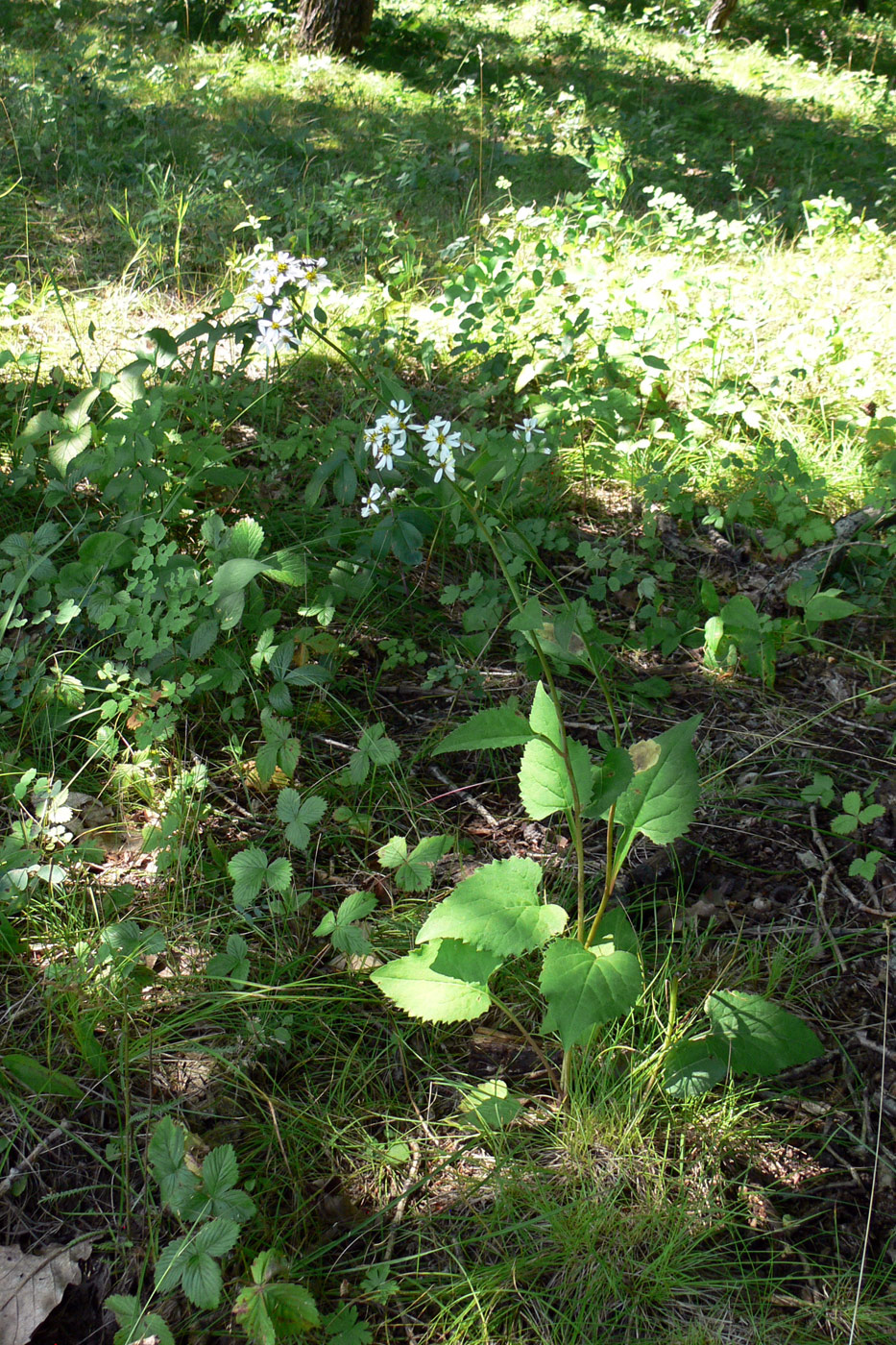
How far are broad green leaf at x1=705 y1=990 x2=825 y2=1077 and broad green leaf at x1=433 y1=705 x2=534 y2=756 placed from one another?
0.52 meters

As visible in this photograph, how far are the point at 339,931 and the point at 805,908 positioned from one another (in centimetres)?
90

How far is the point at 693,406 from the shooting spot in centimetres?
292

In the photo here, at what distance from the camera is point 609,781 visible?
4.52ft

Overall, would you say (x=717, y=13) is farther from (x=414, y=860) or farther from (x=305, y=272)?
(x=414, y=860)

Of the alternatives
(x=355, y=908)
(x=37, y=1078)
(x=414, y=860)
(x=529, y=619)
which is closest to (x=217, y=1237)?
(x=37, y=1078)

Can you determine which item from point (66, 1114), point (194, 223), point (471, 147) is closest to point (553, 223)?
point (194, 223)

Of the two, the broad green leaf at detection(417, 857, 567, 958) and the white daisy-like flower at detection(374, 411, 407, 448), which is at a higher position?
the white daisy-like flower at detection(374, 411, 407, 448)

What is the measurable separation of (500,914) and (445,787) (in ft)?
2.31

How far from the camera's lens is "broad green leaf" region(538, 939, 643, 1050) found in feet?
3.77

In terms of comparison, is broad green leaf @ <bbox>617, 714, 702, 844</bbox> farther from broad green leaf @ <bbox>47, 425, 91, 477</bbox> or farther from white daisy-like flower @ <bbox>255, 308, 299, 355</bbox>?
broad green leaf @ <bbox>47, 425, 91, 477</bbox>

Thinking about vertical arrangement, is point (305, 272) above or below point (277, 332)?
above

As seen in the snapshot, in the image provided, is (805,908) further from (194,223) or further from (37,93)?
(37,93)

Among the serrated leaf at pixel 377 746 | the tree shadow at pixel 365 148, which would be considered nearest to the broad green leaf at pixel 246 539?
the serrated leaf at pixel 377 746

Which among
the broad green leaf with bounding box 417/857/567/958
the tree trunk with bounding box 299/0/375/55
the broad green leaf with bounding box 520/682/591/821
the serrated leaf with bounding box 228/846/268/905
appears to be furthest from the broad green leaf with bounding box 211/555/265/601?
the tree trunk with bounding box 299/0/375/55
